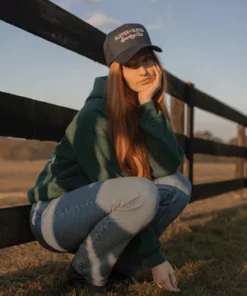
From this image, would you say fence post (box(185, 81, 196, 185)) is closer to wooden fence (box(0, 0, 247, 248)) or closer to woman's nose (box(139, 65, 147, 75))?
wooden fence (box(0, 0, 247, 248))

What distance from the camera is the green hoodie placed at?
6.54 feet

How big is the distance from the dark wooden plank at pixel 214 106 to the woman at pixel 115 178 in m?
2.48

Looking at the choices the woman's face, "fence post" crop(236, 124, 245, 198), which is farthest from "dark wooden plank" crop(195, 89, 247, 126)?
the woman's face

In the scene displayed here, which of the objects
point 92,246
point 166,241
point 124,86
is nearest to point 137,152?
point 124,86

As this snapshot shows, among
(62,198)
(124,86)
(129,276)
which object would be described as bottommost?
(129,276)

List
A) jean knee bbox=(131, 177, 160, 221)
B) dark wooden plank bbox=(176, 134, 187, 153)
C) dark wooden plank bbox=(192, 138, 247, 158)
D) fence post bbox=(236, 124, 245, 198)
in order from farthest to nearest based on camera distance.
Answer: fence post bbox=(236, 124, 245, 198), dark wooden plank bbox=(192, 138, 247, 158), dark wooden plank bbox=(176, 134, 187, 153), jean knee bbox=(131, 177, 160, 221)

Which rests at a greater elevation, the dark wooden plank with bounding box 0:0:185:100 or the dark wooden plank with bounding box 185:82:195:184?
the dark wooden plank with bounding box 0:0:185:100

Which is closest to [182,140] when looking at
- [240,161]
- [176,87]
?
[176,87]

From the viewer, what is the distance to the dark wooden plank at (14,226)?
198cm

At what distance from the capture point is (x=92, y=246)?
1989 millimetres

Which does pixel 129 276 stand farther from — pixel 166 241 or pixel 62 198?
pixel 166 241

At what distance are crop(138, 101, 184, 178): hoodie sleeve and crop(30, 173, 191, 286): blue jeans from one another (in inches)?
9.3

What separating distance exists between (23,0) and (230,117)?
4183mm

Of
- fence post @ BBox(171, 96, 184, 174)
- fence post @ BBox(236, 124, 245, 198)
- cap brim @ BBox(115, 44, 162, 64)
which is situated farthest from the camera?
fence post @ BBox(236, 124, 245, 198)
